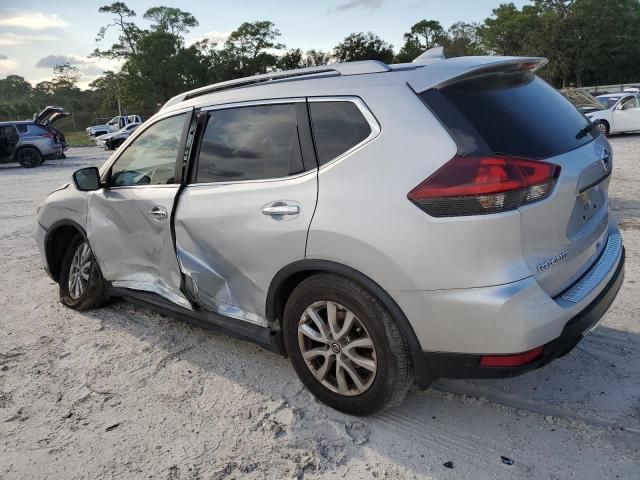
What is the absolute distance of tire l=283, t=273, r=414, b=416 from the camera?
2.60 m

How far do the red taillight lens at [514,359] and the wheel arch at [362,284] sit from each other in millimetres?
295

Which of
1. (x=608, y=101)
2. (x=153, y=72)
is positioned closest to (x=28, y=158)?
(x=608, y=101)

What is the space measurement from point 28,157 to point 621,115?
68.1 ft

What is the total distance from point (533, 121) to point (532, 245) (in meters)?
0.67

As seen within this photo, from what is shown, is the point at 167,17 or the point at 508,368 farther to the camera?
the point at 167,17

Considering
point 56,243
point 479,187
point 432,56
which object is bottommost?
point 56,243

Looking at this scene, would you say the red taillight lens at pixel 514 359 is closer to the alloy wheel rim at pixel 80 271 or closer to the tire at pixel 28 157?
the alloy wheel rim at pixel 80 271

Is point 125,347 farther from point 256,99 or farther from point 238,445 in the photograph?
point 256,99

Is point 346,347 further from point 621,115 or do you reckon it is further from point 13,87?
point 13,87

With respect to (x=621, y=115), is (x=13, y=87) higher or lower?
higher

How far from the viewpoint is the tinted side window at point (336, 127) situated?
2.67 metres

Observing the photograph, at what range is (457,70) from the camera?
2604mm

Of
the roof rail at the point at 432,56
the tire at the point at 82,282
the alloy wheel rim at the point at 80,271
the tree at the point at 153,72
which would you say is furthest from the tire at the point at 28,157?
the tree at the point at 153,72

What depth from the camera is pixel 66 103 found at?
241ft
